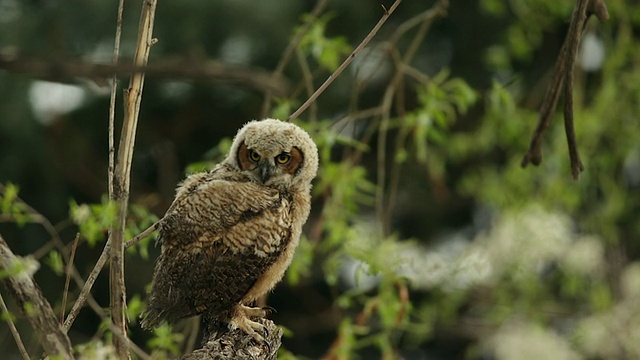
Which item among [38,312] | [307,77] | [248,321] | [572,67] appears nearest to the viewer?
[38,312]

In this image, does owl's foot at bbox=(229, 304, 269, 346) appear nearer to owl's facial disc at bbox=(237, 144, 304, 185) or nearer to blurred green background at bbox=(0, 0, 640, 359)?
owl's facial disc at bbox=(237, 144, 304, 185)

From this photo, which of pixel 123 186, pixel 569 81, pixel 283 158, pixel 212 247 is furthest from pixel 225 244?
pixel 569 81

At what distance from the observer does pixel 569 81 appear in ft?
9.61

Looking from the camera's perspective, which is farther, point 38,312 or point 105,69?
point 38,312

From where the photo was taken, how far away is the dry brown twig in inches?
113

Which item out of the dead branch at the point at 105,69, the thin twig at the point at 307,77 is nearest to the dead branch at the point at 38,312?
the dead branch at the point at 105,69

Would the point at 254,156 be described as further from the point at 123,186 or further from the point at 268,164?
the point at 123,186

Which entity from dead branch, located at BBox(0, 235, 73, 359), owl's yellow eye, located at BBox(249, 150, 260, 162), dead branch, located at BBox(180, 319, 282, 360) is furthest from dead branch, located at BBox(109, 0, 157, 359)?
owl's yellow eye, located at BBox(249, 150, 260, 162)

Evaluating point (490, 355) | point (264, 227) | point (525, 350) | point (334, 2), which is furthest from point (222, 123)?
point (264, 227)

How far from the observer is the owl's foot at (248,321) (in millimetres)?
3010

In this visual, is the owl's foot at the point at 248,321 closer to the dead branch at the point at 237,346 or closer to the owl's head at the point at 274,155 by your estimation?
the dead branch at the point at 237,346

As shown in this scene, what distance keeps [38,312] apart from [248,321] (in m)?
1.27

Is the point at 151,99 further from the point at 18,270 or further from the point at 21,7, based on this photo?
the point at 18,270

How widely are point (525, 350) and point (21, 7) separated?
3776 mm
